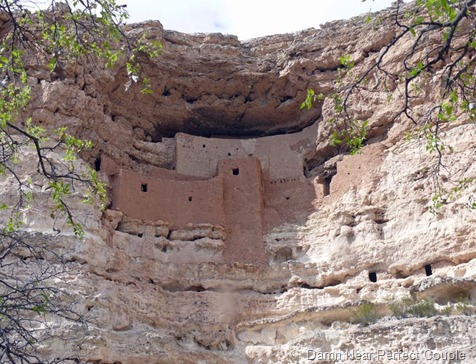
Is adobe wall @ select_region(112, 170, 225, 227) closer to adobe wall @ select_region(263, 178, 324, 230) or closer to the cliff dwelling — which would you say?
the cliff dwelling

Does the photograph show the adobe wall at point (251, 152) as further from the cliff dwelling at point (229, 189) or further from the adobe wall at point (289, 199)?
the adobe wall at point (289, 199)

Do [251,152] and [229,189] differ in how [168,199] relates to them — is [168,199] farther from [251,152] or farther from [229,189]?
[251,152]

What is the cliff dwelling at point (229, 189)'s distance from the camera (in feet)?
51.5

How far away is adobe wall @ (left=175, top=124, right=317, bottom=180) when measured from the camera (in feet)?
58.1

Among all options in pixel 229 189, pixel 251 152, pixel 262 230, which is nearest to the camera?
pixel 262 230

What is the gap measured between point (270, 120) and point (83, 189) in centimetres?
638

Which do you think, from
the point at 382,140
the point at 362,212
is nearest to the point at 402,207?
the point at 362,212

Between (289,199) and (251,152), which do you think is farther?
(251,152)

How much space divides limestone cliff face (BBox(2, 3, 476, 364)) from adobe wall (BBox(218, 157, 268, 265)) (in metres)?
0.10

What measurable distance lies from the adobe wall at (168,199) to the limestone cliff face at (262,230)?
0.12 metres

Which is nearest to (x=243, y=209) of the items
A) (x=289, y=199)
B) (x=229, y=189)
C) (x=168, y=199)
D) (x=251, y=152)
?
(x=229, y=189)

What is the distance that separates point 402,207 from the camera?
14828 mm

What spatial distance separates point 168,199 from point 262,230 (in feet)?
7.11

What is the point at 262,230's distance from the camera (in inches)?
633
